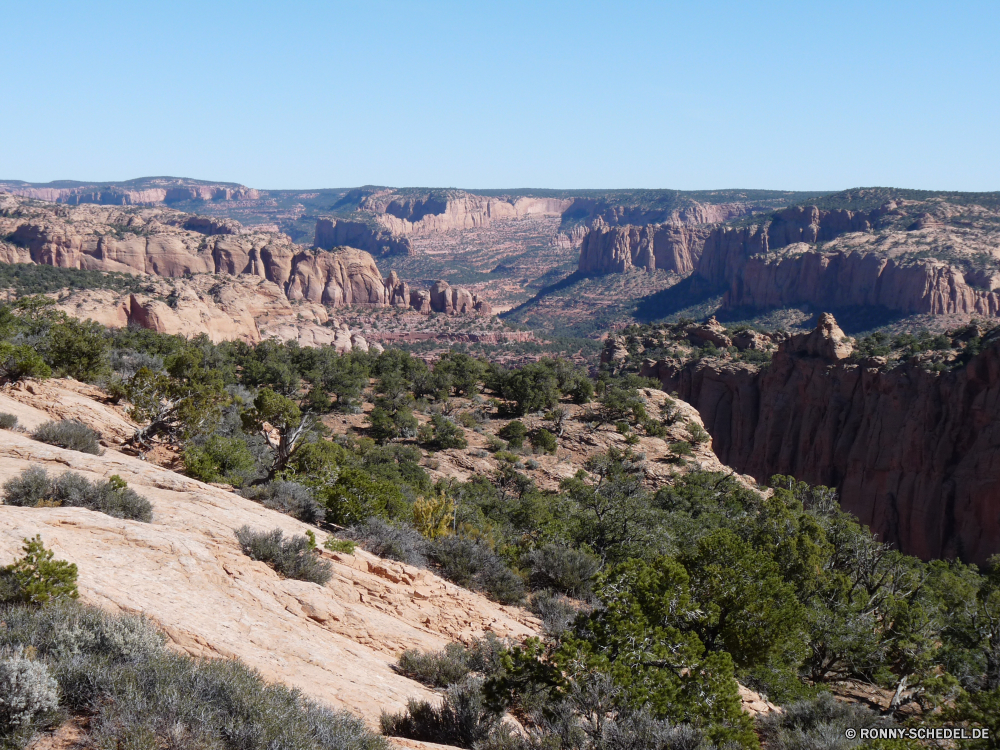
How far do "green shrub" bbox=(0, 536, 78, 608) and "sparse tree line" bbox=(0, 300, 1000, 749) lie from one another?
368 centimetres

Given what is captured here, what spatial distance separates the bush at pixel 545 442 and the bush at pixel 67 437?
63.1 ft

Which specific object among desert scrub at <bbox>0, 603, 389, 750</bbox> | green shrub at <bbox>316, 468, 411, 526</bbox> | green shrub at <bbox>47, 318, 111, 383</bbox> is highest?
green shrub at <bbox>47, 318, 111, 383</bbox>

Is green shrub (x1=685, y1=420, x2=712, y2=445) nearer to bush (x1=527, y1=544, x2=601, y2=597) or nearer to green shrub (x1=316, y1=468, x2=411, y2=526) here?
bush (x1=527, y1=544, x2=601, y2=597)

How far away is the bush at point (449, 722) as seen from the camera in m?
7.67

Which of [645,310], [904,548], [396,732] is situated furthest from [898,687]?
[645,310]

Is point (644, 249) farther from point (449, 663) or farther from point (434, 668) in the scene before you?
point (434, 668)

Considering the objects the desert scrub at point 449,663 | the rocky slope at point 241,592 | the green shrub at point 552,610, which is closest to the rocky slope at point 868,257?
the green shrub at point 552,610

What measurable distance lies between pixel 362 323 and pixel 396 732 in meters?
101

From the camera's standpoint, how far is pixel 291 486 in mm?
15789

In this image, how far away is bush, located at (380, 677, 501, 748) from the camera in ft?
25.2

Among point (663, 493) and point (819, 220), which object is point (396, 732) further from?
point (819, 220)

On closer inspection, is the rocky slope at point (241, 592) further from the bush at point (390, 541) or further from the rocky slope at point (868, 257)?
the rocky slope at point (868, 257)

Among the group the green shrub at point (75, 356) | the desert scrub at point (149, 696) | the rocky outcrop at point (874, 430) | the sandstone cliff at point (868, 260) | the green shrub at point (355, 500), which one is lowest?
the rocky outcrop at point (874, 430)

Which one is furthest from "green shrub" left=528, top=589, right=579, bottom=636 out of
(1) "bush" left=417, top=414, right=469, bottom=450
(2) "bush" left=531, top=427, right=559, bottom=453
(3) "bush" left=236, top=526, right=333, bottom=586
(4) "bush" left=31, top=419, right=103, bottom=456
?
(2) "bush" left=531, top=427, right=559, bottom=453
